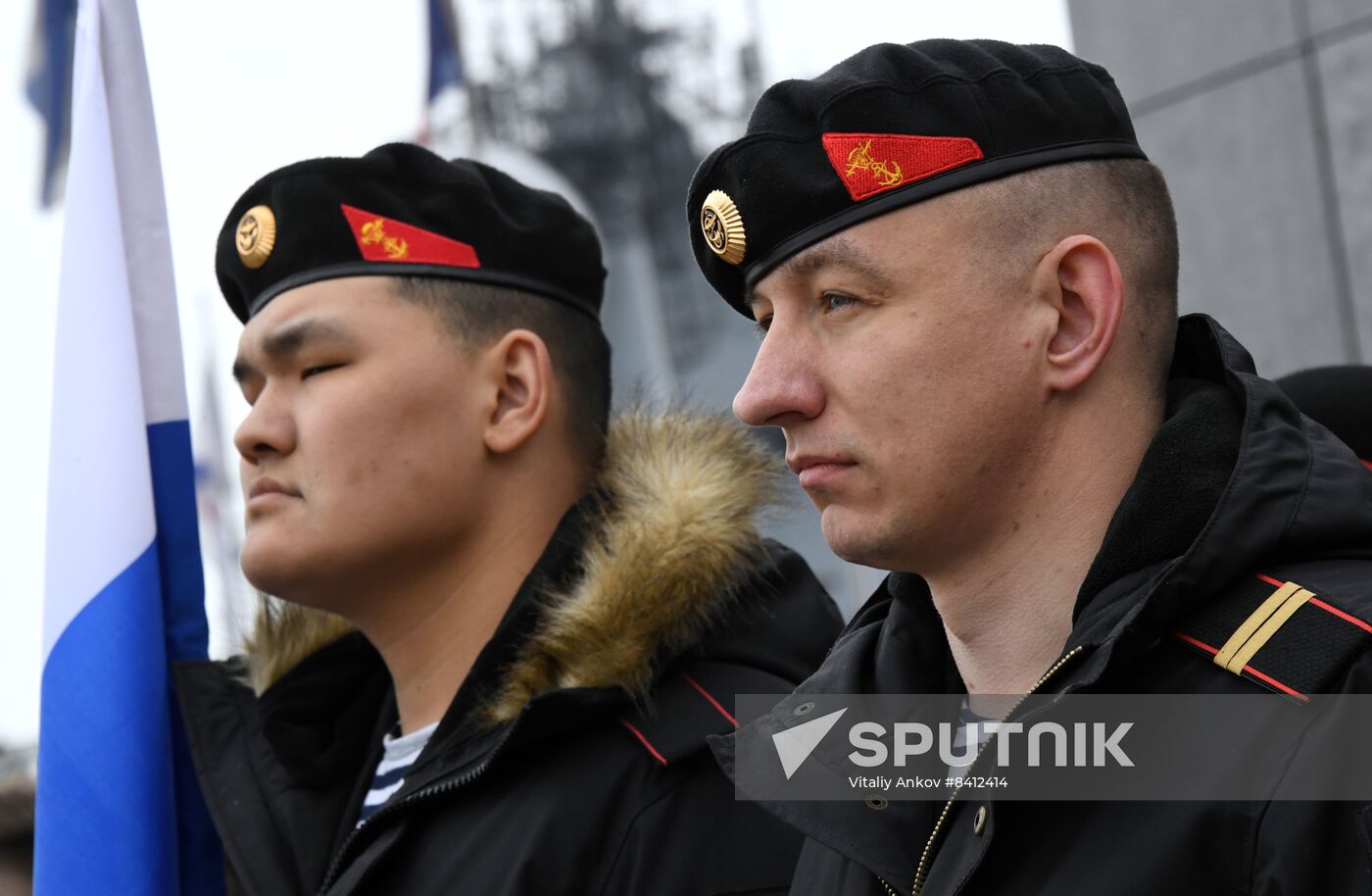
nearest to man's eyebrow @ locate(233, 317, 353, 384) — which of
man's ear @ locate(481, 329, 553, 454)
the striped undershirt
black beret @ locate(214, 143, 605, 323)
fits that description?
black beret @ locate(214, 143, 605, 323)

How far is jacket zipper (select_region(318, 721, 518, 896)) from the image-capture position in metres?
2.77

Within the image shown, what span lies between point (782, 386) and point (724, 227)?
0.27m

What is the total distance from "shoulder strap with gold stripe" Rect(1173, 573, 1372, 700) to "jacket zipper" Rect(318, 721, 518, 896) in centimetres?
138

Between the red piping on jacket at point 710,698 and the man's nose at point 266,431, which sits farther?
the man's nose at point 266,431

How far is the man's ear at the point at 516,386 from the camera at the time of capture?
327cm

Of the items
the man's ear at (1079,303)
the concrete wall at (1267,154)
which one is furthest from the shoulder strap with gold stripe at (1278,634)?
the concrete wall at (1267,154)

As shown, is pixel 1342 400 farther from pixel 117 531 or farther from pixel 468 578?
pixel 117 531

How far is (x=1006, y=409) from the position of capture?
2031 millimetres

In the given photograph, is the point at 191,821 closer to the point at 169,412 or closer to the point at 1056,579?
the point at 169,412

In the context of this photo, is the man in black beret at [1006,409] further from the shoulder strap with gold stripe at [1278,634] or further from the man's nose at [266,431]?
the man's nose at [266,431]

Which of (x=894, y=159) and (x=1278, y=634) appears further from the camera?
(x=894, y=159)

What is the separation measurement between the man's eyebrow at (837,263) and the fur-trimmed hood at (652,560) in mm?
887

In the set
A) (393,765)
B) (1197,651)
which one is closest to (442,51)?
(393,765)

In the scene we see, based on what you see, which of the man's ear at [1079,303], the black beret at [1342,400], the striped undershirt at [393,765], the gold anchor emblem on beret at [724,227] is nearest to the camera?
the man's ear at [1079,303]
